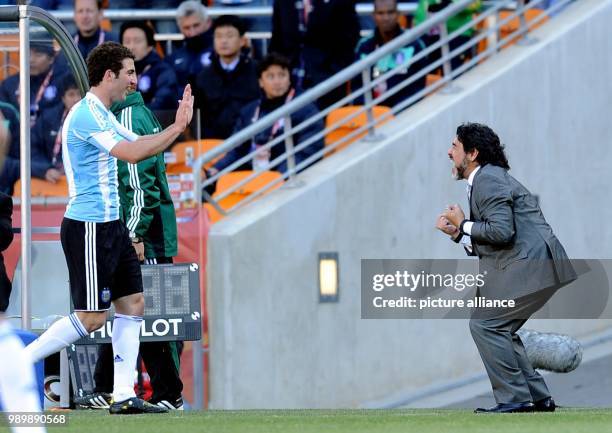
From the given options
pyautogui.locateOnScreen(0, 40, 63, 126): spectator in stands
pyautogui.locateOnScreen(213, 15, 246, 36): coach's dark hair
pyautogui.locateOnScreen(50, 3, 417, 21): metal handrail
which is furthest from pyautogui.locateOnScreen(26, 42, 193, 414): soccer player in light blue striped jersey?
pyautogui.locateOnScreen(50, 3, 417, 21): metal handrail

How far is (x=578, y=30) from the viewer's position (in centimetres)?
1475

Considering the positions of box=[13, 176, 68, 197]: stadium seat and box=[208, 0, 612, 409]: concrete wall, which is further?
box=[208, 0, 612, 409]: concrete wall

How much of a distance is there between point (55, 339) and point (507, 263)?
2645mm

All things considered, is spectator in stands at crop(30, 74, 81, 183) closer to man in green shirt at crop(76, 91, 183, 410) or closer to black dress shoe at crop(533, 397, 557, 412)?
man in green shirt at crop(76, 91, 183, 410)

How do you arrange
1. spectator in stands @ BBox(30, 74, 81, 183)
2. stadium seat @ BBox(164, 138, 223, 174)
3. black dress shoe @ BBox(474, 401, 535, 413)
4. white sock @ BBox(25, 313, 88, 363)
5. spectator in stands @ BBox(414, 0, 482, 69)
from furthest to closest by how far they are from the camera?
spectator in stands @ BBox(414, 0, 482, 69) → stadium seat @ BBox(164, 138, 223, 174) → spectator in stands @ BBox(30, 74, 81, 183) → black dress shoe @ BBox(474, 401, 535, 413) → white sock @ BBox(25, 313, 88, 363)

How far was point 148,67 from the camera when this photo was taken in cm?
1439

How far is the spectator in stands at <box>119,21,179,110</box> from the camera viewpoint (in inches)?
563

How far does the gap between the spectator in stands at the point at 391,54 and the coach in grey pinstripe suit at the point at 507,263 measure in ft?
17.5

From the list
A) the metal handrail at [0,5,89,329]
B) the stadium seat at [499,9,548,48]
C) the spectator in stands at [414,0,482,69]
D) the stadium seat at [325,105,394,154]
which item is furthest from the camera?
the stadium seat at [499,9,548,48]

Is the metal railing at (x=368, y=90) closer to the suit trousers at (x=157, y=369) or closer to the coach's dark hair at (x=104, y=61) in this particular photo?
the suit trousers at (x=157, y=369)

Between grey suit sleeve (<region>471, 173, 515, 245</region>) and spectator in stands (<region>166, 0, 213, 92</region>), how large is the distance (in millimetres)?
6019

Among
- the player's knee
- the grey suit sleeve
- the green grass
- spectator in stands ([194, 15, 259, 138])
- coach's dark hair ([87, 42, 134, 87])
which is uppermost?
spectator in stands ([194, 15, 259, 138])

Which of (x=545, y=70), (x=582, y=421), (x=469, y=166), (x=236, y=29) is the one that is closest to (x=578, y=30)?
(x=545, y=70)

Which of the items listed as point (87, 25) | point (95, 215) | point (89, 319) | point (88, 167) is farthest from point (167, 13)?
point (89, 319)
